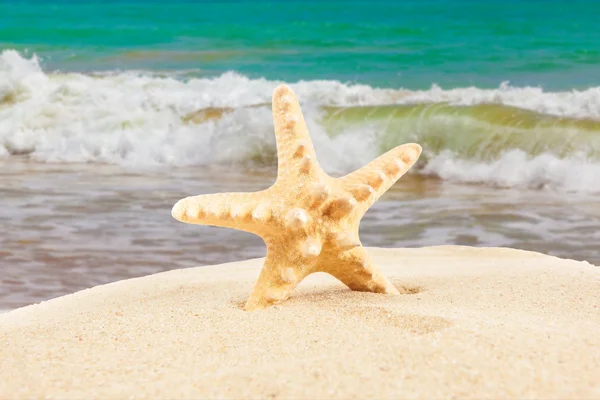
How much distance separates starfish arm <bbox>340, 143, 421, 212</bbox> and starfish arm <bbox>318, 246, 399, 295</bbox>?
17 cm

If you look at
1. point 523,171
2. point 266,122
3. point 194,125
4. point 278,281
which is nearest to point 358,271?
point 278,281

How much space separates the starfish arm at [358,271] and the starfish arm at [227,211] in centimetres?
28

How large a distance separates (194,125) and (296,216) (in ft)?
25.9

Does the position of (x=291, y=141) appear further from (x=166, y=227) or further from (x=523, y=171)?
(x=523, y=171)

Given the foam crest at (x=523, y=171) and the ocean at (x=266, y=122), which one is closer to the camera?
the ocean at (x=266, y=122)

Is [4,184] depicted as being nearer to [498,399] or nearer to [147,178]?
[147,178]

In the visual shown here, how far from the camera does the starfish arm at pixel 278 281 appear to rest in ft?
8.11

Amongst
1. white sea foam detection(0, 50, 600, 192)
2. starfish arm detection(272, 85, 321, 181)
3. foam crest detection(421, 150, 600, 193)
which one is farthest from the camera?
white sea foam detection(0, 50, 600, 192)

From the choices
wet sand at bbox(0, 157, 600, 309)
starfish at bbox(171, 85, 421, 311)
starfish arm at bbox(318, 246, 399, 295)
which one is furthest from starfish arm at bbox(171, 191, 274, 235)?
wet sand at bbox(0, 157, 600, 309)

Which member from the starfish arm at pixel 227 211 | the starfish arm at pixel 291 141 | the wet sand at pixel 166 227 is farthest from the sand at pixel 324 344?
the wet sand at pixel 166 227

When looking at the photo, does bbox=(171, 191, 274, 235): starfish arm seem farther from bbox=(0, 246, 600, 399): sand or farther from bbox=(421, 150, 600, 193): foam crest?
bbox=(421, 150, 600, 193): foam crest

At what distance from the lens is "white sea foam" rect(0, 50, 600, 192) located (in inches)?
299

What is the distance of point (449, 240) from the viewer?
190 inches

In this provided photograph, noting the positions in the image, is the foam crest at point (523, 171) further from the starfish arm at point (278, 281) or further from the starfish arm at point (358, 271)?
the starfish arm at point (278, 281)
